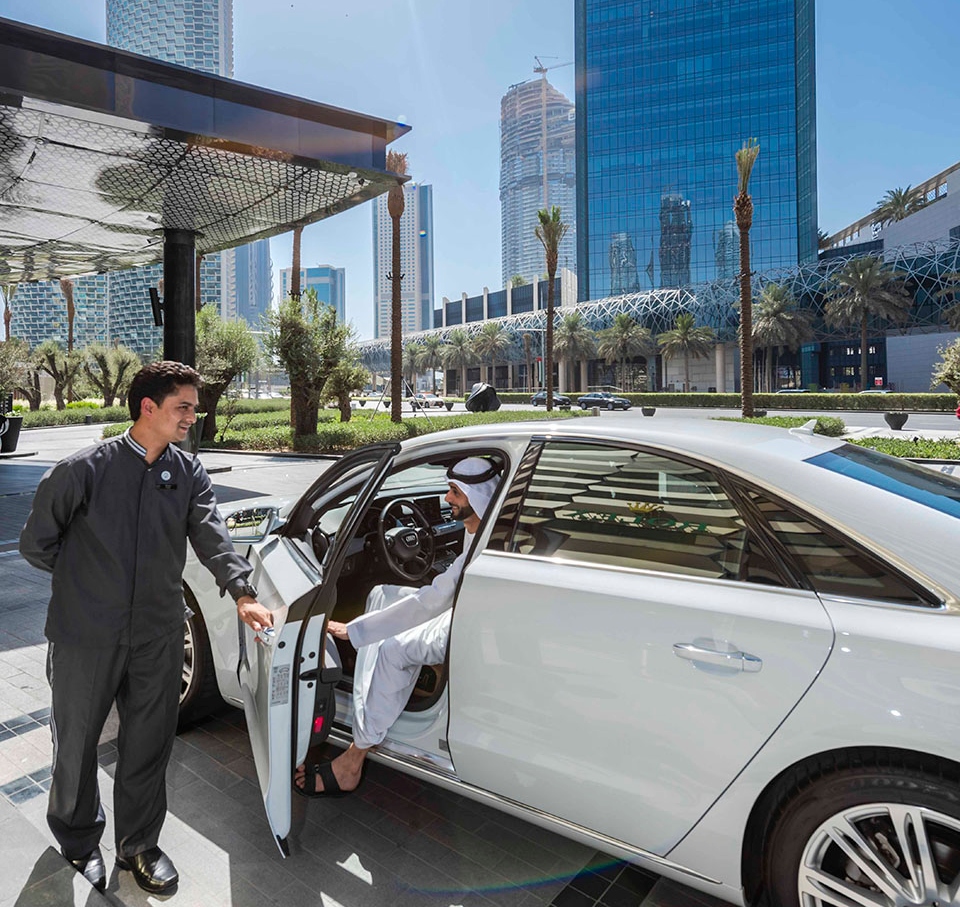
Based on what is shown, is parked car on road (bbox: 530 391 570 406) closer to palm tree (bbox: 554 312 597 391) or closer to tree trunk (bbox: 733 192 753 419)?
palm tree (bbox: 554 312 597 391)

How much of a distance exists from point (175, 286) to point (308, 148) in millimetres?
4870

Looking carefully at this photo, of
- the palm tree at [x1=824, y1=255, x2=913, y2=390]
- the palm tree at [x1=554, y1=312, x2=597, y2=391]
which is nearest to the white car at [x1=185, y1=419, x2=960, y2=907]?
the palm tree at [x1=824, y1=255, x2=913, y2=390]

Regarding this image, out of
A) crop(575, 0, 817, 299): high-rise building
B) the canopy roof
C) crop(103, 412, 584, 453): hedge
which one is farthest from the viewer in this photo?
crop(575, 0, 817, 299): high-rise building

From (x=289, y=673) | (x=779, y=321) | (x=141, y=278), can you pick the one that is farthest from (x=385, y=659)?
(x=141, y=278)

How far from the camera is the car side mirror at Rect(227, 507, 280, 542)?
3328mm

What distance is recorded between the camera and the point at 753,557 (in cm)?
198

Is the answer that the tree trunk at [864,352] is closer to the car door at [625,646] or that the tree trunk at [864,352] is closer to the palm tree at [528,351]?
the palm tree at [528,351]

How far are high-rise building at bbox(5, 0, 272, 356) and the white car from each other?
74.0 m

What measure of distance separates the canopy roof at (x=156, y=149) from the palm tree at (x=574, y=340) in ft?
187

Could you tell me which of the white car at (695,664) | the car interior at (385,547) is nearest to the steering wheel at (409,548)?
the car interior at (385,547)

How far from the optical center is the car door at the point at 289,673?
2.17 metres

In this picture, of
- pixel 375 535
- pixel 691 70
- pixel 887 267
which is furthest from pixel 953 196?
pixel 375 535

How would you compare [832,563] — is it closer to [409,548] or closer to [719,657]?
[719,657]

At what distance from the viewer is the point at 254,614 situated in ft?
7.61
